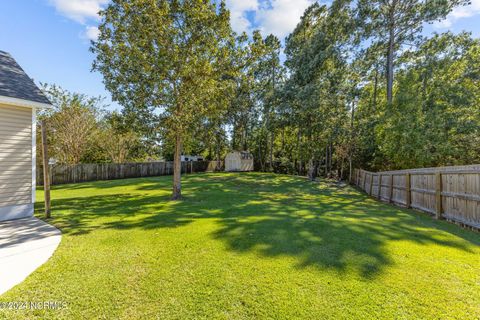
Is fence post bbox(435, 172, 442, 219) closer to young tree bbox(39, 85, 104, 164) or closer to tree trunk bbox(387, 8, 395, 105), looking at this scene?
tree trunk bbox(387, 8, 395, 105)

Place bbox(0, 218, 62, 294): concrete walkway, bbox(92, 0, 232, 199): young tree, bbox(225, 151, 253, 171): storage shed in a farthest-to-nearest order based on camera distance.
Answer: bbox(225, 151, 253, 171): storage shed < bbox(92, 0, 232, 199): young tree < bbox(0, 218, 62, 294): concrete walkway

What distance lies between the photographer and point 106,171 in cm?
1639

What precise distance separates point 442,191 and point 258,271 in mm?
6046

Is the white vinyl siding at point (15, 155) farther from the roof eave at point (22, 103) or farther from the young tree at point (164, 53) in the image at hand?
the young tree at point (164, 53)

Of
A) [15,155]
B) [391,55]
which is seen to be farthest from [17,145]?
[391,55]

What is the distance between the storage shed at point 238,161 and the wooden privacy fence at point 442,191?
54.5ft

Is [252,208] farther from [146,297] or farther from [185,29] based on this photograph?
[185,29]

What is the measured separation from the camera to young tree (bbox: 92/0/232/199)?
7320 millimetres

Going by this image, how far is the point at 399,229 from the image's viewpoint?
16.3 ft

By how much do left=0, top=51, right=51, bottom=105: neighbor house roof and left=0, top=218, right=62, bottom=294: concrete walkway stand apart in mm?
2910

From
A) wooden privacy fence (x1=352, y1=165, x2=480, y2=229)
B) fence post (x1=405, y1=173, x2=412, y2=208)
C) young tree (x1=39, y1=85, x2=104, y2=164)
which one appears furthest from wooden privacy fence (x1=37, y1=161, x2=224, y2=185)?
fence post (x1=405, y1=173, x2=412, y2=208)

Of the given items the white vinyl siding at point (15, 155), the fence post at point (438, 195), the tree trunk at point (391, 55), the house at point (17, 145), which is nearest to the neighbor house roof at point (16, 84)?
the house at point (17, 145)

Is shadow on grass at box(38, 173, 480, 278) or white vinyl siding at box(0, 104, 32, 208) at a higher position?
white vinyl siding at box(0, 104, 32, 208)

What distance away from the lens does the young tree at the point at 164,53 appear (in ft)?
24.0
